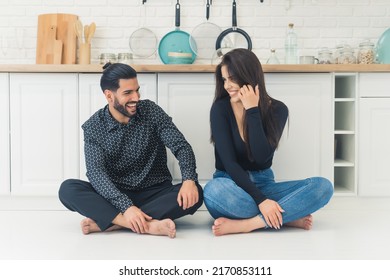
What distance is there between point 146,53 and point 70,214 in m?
1.40

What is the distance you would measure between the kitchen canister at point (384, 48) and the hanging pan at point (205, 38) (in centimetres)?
112

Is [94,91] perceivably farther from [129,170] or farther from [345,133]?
[345,133]

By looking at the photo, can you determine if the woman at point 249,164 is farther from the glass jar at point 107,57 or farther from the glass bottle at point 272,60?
the glass jar at point 107,57

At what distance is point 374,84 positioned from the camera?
3412mm

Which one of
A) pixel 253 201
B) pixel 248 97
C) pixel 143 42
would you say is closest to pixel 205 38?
pixel 143 42

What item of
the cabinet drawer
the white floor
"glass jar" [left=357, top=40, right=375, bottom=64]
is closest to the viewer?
the white floor

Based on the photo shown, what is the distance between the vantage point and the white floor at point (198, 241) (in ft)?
7.11

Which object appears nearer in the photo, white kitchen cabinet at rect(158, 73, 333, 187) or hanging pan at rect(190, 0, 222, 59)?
white kitchen cabinet at rect(158, 73, 333, 187)

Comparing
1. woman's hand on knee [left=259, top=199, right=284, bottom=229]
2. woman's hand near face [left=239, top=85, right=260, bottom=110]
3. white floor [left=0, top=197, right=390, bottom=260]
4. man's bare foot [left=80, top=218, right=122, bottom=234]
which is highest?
woman's hand near face [left=239, top=85, right=260, bottom=110]

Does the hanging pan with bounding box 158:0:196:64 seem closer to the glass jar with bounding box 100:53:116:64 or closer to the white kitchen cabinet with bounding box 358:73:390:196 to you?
the glass jar with bounding box 100:53:116:64

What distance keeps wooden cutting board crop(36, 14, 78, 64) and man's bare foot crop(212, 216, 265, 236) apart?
1851mm

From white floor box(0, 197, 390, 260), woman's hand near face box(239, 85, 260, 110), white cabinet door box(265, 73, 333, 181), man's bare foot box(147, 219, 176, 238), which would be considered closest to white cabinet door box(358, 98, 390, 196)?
white cabinet door box(265, 73, 333, 181)

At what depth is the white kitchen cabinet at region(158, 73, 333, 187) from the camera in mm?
3354

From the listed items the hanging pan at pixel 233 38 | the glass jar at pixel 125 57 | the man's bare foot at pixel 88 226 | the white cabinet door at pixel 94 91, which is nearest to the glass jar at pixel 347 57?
the hanging pan at pixel 233 38
